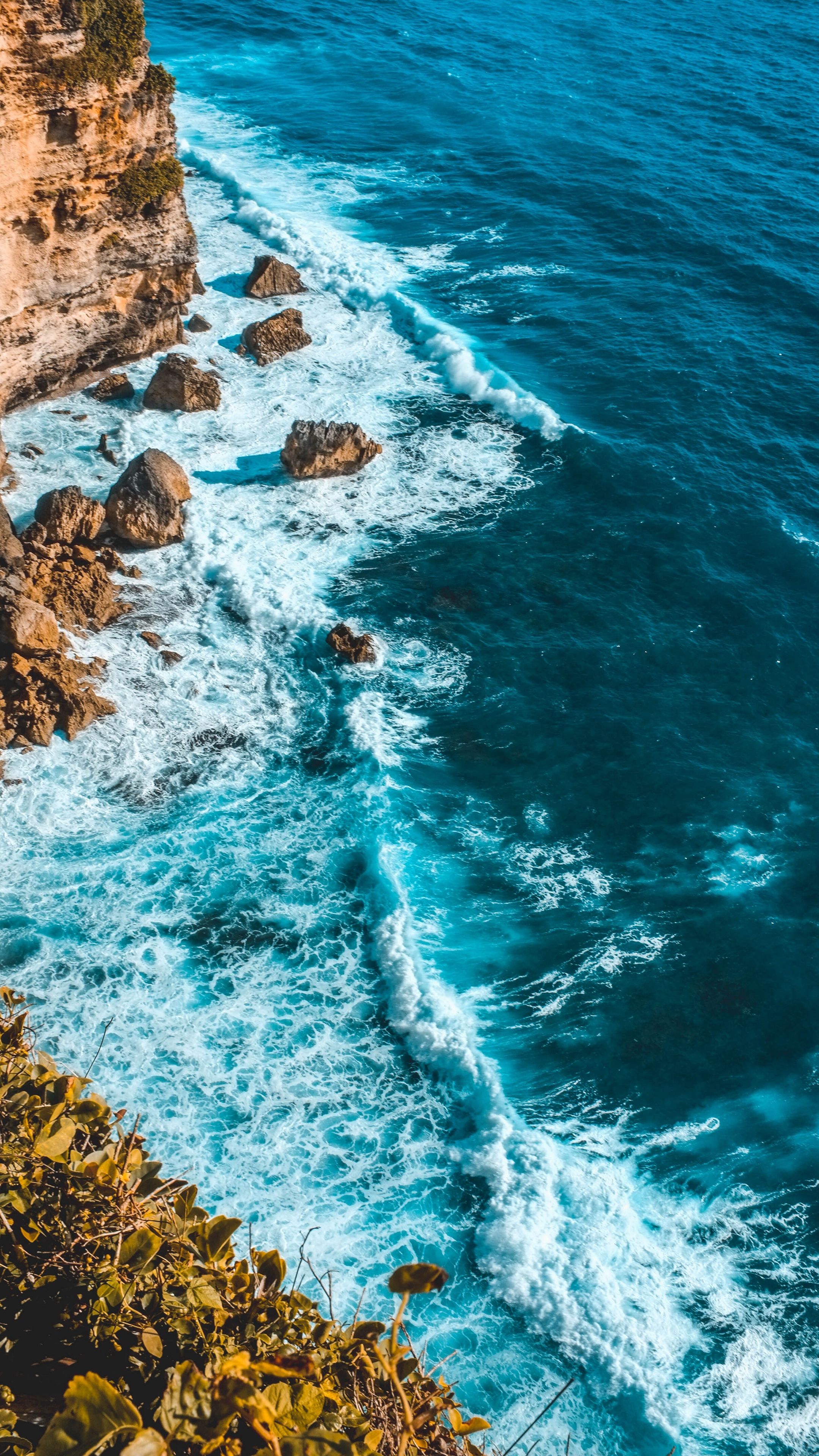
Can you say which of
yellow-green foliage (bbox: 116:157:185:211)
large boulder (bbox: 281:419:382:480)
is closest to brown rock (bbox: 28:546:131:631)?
large boulder (bbox: 281:419:382:480)

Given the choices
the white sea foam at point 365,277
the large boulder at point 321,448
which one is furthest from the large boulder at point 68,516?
the white sea foam at point 365,277

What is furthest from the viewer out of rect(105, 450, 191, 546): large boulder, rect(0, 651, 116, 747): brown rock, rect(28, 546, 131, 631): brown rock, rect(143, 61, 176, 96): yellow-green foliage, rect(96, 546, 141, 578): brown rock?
rect(143, 61, 176, 96): yellow-green foliage

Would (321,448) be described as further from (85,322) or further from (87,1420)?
(87,1420)

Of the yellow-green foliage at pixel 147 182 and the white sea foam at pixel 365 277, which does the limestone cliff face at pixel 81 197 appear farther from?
the white sea foam at pixel 365 277

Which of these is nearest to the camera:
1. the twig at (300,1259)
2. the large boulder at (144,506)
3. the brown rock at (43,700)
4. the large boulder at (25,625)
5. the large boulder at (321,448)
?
the twig at (300,1259)

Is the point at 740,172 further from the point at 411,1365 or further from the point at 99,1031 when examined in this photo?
the point at 411,1365

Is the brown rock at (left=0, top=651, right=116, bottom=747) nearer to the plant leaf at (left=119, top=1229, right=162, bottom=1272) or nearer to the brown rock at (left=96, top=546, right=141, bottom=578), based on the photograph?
the brown rock at (left=96, top=546, right=141, bottom=578)
